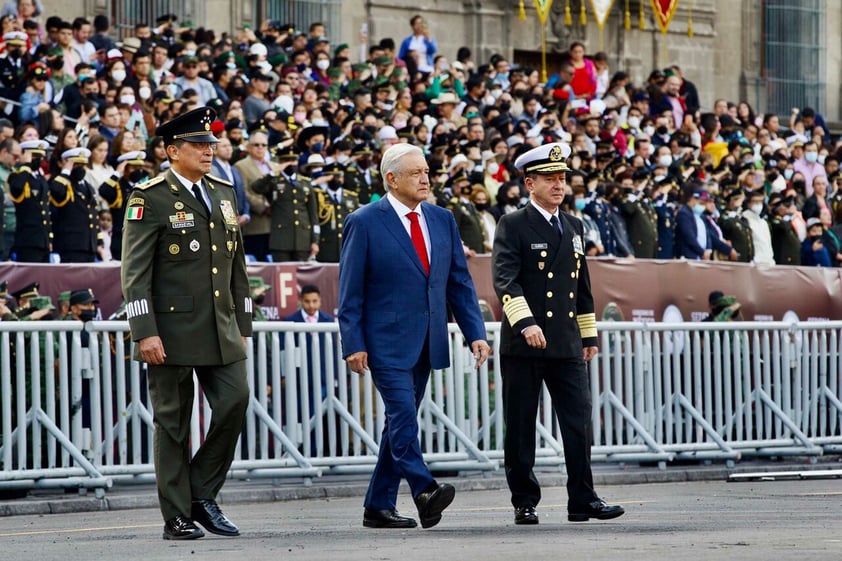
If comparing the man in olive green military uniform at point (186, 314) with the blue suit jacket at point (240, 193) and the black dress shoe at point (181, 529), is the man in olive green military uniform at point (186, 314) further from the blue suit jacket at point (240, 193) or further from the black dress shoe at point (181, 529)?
the blue suit jacket at point (240, 193)

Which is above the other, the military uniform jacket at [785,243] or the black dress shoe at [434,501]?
the military uniform jacket at [785,243]

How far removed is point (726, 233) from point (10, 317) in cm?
1324

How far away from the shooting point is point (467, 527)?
10117 millimetres

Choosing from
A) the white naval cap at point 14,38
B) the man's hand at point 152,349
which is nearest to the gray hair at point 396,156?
the man's hand at point 152,349

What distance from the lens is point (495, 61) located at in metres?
29.3

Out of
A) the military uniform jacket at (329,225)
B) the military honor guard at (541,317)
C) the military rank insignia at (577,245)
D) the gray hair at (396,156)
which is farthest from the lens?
the military uniform jacket at (329,225)

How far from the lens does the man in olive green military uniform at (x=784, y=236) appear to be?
2606cm

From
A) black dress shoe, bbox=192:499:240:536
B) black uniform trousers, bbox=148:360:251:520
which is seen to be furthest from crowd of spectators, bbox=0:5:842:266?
black dress shoe, bbox=192:499:240:536

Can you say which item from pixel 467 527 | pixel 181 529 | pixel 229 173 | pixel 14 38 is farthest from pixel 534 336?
pixel 14 38

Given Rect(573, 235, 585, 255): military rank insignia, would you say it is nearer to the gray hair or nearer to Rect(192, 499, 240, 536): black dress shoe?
the gray hair

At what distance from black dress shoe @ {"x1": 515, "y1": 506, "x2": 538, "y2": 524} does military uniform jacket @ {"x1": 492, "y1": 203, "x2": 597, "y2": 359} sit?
829 millimetres

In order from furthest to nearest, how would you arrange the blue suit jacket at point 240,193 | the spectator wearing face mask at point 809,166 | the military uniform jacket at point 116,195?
the spectator wearing face mask at point 809,166 < the blue suit jacket at point 240,193 < the military uniform jacket at point 116,195

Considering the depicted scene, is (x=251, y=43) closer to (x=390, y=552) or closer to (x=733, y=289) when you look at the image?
(x=733, y=289)

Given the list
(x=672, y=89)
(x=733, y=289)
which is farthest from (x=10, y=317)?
(x=672, y=89)
